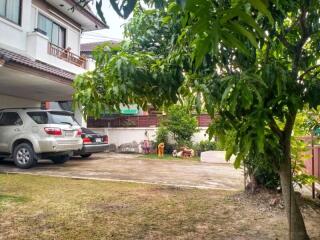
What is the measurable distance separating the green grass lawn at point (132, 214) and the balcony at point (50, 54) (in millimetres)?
6984

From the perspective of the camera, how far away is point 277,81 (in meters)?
2.84

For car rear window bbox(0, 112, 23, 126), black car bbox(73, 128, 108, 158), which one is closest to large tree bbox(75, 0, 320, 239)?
car rear window bbox(0, 112, 23, 126)

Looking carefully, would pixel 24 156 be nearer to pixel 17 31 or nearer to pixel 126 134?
pixel 17 31

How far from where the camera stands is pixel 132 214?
512 cm

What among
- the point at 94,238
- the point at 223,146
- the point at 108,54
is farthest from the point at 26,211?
the point at 223,146

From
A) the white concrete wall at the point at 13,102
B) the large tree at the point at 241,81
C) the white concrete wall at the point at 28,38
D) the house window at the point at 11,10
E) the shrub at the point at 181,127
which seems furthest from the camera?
the shrub at the point at 181,127

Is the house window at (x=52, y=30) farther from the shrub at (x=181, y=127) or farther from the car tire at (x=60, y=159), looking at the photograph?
the shrub at (x=181, y=127)

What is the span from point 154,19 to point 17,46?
985cm

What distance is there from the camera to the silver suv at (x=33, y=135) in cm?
994

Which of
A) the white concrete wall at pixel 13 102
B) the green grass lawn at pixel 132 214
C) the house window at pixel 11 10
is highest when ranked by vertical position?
the house window at pixel 11 10

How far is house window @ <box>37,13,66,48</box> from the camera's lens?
14.8m

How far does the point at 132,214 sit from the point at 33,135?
589 cm

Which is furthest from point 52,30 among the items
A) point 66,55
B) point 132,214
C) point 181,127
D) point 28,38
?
point 132,214

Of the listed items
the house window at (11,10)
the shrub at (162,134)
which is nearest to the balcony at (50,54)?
the house window at (11,10)
